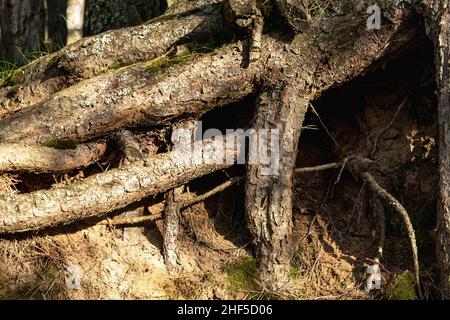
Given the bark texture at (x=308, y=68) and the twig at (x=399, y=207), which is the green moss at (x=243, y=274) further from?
the twig at (x=399, y=207)

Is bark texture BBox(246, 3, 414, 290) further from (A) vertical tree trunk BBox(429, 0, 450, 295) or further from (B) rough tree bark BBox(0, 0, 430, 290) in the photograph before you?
(A) vertical tree trunk BBox(429, 0, 450, 295)

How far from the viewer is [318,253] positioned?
407cm

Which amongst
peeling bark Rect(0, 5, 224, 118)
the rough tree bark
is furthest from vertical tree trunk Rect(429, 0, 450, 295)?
peeling bark Rect(0, 5, 224, 118)

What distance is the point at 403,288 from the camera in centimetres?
366

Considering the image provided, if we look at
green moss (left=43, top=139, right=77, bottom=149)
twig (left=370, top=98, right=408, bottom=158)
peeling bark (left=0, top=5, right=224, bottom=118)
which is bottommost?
green moss (left=43, top=139, right=77, bottom=149)

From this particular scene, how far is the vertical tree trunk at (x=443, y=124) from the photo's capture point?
11.8 feet

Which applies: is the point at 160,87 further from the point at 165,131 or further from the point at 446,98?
the point at 446,98

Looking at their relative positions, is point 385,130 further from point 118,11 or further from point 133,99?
point 118,11

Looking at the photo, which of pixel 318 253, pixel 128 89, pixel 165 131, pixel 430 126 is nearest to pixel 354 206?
pixel 318 253

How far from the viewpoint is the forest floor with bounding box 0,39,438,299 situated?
383 centimetres

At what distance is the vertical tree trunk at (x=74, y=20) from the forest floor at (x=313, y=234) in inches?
61.7

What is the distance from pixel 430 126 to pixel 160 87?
1788 mm

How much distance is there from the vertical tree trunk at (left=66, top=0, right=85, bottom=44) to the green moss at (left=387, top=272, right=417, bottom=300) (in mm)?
3174

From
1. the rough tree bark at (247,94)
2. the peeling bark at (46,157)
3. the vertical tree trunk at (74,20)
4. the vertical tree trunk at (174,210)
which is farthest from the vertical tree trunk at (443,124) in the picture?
the vertical tree trunk at (74,20)
